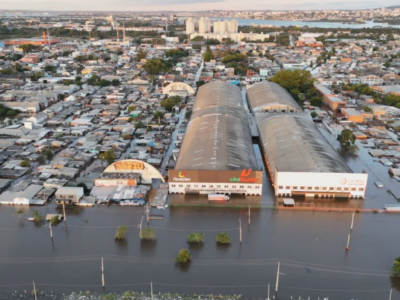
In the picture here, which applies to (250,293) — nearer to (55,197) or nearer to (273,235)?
(273,235)

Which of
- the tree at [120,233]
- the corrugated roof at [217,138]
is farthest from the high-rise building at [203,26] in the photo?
the tree at [120,233]

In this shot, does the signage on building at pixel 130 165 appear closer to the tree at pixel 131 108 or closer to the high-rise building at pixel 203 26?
the tree at pixel 131 108

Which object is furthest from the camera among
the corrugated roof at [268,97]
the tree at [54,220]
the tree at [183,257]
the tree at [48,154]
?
the corrugated roof at [268,97]

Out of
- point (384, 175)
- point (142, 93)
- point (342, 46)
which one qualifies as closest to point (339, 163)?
point (384, 175)

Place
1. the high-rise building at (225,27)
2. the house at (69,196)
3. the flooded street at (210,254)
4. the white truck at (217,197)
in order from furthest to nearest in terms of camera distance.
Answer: the high-rise building at (225,27)
the white truck at (217,197)
the house at (69,196)
the flooded street at (210,254)

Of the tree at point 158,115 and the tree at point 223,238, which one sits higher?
the tree at point 158,115
